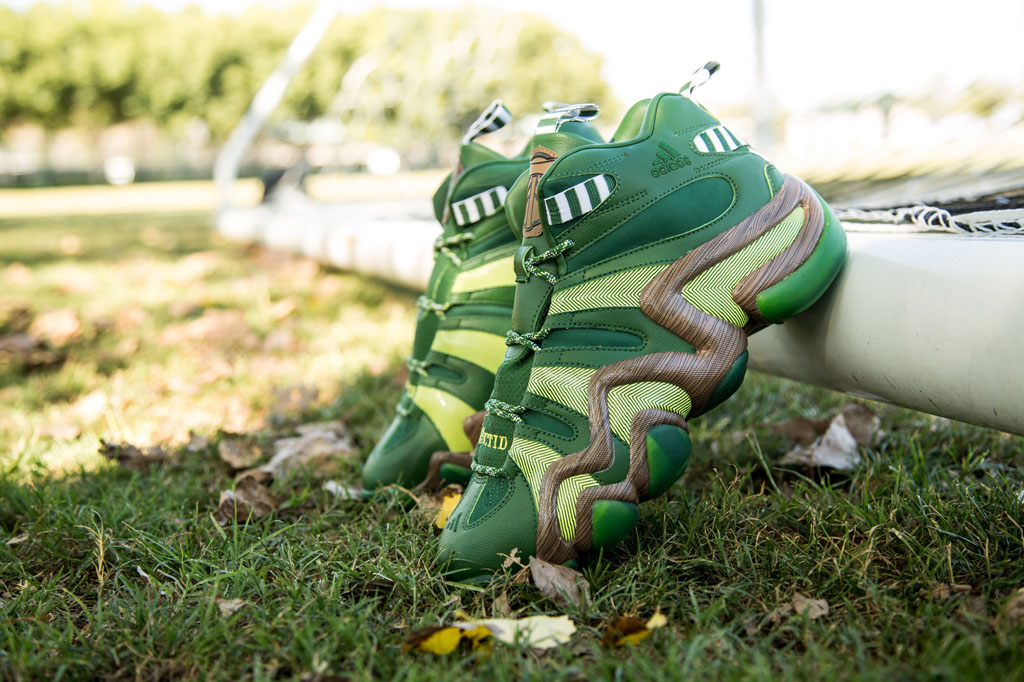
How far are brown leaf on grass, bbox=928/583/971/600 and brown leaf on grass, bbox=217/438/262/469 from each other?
128cm

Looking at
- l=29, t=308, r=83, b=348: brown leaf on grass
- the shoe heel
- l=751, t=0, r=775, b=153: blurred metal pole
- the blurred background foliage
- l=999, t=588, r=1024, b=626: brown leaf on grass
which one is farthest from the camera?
the blurred background foliage

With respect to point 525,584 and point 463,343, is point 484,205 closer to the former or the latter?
point 463,343

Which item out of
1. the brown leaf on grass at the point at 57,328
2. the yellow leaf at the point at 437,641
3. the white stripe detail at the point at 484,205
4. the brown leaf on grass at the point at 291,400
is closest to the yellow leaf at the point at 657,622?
the yellow leaf at the point at 437,641

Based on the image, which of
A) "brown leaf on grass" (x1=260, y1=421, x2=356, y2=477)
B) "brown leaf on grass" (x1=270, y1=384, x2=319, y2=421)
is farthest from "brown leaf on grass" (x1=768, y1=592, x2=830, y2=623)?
"brown leaf on grass" (x1=270, y1=384, x2=319, y2=421)

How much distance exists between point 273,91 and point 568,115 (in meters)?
5.31

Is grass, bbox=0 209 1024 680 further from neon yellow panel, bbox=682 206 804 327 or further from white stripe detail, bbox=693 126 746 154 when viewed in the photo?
white stripe detail, bbox=693 126 746 154

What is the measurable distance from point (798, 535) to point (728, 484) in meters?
0.23

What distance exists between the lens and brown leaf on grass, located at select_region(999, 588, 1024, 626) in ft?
2.77

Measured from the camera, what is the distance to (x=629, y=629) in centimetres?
95

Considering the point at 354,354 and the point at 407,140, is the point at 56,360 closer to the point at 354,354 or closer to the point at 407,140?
the point at 354,354

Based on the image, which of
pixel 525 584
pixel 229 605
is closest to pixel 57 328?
pixel 229 605

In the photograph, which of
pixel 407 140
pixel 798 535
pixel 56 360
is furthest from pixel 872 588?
pixel 407 140

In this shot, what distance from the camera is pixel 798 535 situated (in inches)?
45.2

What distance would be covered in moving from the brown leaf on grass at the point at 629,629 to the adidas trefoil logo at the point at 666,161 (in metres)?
0.62
